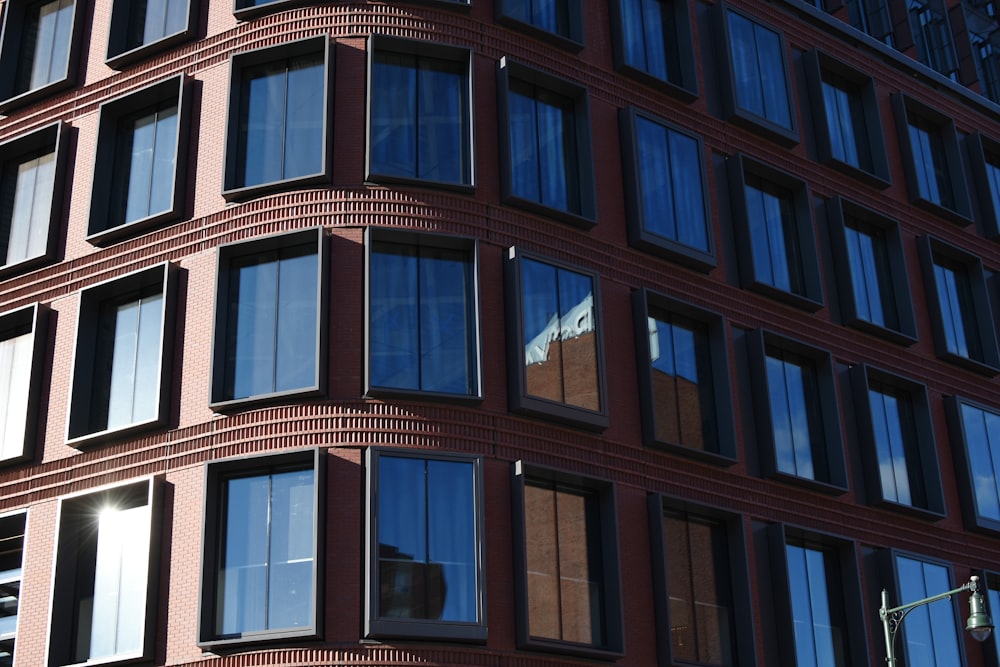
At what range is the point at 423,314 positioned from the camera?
29.4 meters

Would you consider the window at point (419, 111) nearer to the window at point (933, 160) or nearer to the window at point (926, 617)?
the window at point (926, 617)

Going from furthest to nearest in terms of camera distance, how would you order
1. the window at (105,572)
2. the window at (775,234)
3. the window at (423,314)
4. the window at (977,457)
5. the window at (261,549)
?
the window at (977,457), the window at (775,234), the window at (423,314), the window at (105,572), the window at (261,549)

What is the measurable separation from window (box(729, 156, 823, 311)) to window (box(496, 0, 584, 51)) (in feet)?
18.0

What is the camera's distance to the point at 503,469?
28.6m

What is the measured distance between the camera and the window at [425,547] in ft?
86.7

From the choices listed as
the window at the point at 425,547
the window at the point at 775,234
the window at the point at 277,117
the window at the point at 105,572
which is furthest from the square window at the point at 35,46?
the window at the point at 775,234

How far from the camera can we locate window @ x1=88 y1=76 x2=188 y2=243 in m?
32.1

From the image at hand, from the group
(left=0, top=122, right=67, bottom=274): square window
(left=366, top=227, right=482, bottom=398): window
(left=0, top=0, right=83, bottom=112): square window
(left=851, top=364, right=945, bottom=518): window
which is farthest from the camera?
(left=851, top=364, right=945, bottom=518): window

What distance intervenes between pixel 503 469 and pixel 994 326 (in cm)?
1967

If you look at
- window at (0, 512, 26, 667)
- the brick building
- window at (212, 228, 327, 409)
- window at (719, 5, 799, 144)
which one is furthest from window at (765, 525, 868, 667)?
window at (0, 512, 26, 667)

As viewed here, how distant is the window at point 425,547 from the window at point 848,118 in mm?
16561

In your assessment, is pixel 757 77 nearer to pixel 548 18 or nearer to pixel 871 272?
pixel 871 272

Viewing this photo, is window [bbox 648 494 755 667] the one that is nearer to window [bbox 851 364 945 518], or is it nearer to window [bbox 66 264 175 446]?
window [bbox 851 364 945 518]

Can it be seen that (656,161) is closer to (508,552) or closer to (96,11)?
(508,552)
